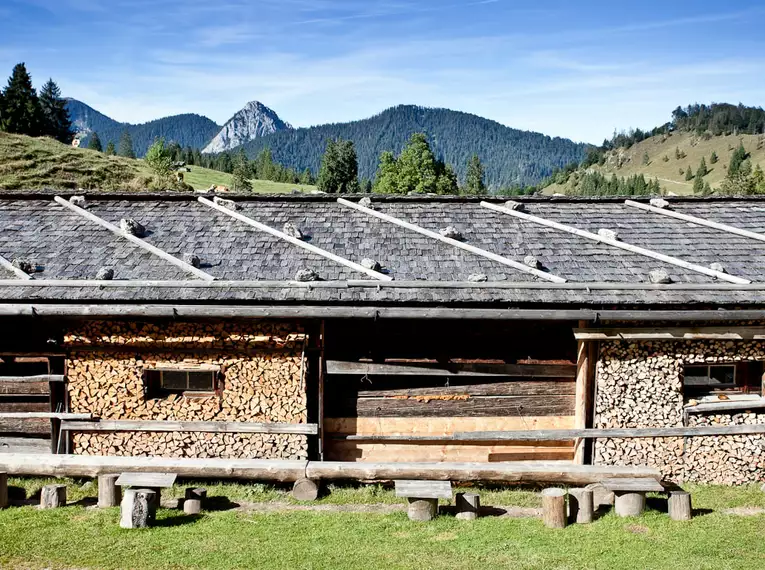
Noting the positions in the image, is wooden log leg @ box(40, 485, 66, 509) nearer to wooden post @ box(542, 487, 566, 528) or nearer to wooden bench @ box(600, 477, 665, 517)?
wooden post @ box(542, 487, 566, 528)

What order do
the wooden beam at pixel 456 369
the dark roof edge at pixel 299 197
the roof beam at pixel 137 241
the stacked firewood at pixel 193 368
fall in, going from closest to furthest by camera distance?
1. the stacked firewood at pixel 193 368
2. the wooden beam at pixel 456 369
3. the roof beam at pixel 137 241
4. the dark roof edge at pixel 299 197

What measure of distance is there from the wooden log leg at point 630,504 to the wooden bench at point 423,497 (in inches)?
92.0

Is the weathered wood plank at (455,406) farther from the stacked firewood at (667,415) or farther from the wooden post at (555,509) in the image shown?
the wooden post at (555,509)

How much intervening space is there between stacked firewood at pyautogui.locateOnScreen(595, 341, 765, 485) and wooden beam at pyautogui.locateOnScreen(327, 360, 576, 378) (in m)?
0.69

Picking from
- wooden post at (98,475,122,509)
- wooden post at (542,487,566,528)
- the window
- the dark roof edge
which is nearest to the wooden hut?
the window

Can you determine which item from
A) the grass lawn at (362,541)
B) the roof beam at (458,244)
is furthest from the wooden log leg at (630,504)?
the roof beam at (458,244)

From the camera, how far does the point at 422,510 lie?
8.58m

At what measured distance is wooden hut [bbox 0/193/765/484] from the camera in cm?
994

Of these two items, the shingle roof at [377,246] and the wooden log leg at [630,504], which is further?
the shingle roof at [377,246]

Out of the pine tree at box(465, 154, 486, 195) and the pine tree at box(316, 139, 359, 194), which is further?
the pine tree at box(465, 154, 486, 195)

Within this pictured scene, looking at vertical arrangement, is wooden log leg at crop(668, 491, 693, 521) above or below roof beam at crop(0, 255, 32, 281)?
below

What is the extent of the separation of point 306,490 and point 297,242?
14.2 ft

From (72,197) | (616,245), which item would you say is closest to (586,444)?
(616,245)

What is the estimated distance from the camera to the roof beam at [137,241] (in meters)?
10.5
